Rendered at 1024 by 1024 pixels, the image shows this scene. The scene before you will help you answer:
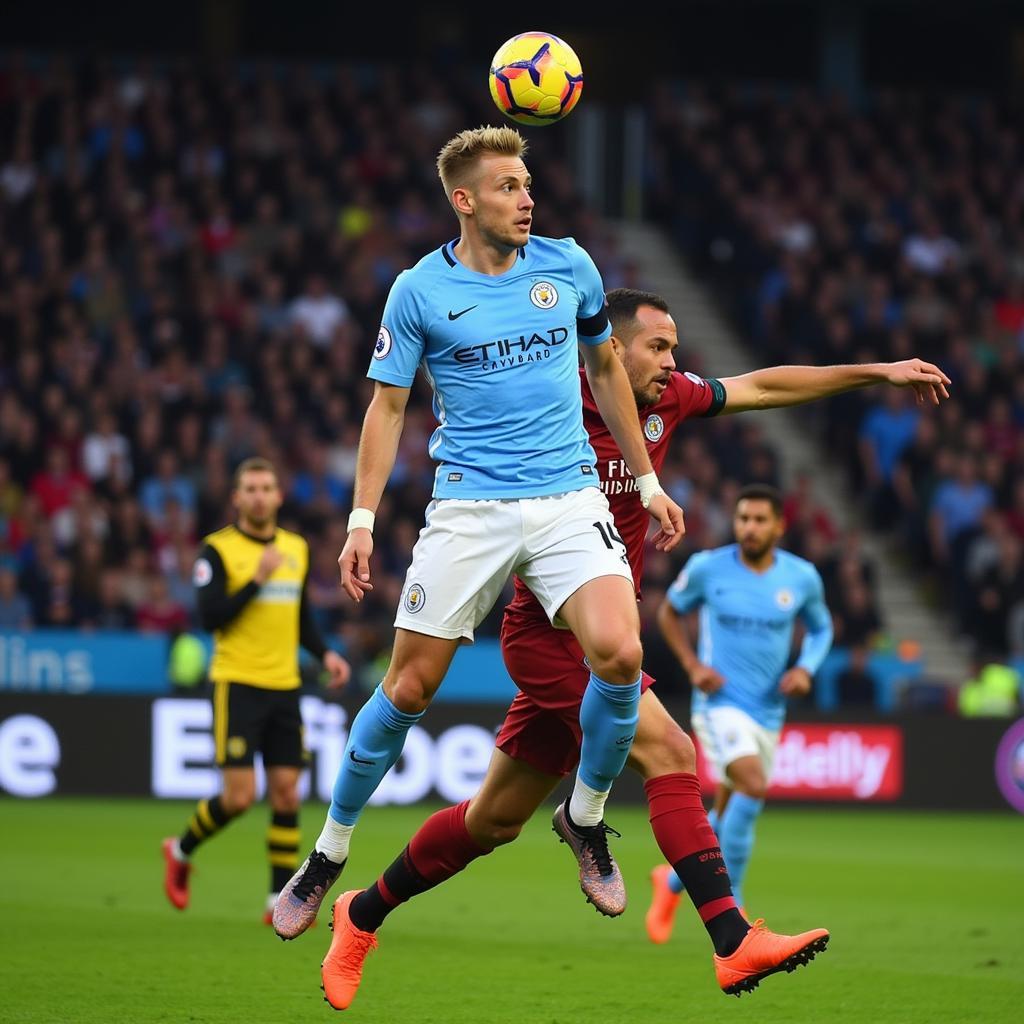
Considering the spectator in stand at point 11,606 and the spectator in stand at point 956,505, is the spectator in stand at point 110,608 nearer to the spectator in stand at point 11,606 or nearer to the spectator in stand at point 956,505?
the spectator in stand at point 11,606

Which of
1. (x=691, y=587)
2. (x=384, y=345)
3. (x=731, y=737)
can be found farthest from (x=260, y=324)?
(x=384, y=345)

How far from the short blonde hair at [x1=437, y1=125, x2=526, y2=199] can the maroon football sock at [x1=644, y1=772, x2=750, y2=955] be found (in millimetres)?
2220

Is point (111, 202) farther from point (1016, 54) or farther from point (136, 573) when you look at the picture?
point (1016, 54)

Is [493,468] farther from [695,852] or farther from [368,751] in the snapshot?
[695,852]

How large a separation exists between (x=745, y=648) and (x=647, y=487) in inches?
166

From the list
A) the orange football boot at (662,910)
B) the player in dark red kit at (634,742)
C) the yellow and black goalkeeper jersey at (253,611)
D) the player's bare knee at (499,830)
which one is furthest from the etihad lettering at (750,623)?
the player's bare knee at (499,830)

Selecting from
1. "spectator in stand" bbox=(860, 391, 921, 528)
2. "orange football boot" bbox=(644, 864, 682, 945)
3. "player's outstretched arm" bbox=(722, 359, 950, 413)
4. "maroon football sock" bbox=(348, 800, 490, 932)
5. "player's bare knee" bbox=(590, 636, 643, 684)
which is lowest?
"spectator in stand" bbox=(860, 391, 921, 528)

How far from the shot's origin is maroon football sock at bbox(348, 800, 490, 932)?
23.1 ft

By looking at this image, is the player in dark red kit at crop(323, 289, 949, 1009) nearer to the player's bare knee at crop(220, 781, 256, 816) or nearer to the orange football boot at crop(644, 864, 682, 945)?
the orange football boot at crop(644, 864, 682, 945)

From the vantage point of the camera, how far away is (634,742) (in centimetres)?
689

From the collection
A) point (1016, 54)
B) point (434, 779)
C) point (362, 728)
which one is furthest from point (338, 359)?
point (1016, 54)

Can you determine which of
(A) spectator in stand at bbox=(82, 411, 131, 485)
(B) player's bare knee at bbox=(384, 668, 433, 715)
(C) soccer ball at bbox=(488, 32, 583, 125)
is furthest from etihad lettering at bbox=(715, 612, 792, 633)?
(A) spectator in stand at bbox=(82, 411, 131, 485)

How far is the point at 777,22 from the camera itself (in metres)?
31.5

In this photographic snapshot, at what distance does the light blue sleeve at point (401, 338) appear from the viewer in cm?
655
